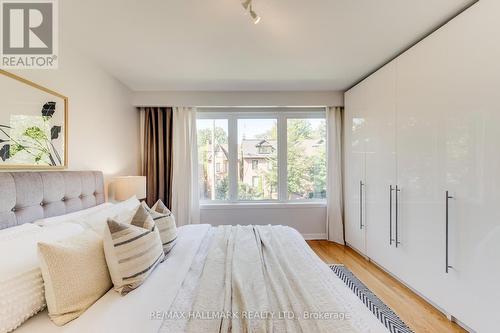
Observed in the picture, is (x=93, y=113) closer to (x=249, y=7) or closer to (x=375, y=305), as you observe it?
(x=249, y=7)

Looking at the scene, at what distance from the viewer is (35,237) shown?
1209mm

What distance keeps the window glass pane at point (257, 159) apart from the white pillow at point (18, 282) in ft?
9.43

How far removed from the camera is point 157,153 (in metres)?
3.59

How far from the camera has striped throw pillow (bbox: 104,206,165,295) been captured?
118 centimetres

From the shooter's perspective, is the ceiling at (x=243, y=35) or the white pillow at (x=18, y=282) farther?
the ceiling at (x=243, y=35)

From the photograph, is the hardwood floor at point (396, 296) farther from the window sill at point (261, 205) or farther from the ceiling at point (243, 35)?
the ceiling at point (243, 35)

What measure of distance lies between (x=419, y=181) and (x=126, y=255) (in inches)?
94.1

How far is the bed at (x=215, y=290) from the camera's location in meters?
0.95

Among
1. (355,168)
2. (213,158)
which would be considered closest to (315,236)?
(355,168)

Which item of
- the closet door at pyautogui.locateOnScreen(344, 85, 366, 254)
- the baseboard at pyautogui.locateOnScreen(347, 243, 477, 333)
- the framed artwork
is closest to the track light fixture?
the framed artwork

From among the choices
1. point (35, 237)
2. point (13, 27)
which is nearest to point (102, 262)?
point (35, 237)

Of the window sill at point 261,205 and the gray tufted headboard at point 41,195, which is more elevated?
the gray tufted headboard at point 41,195

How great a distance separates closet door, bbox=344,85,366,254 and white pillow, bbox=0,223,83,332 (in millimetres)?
3174

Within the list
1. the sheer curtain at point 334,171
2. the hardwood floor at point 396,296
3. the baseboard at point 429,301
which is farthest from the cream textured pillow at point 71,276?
the sheer curtain at point 334,171
